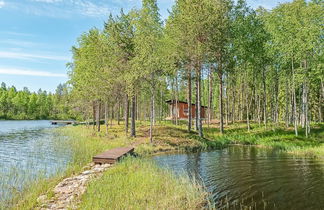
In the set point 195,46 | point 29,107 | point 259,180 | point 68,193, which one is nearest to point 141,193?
point 68,193

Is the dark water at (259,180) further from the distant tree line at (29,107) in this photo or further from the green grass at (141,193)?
the distant tree line at (29,107)

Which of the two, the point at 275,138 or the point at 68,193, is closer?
the point at 68,193

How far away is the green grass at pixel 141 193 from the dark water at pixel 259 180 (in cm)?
114

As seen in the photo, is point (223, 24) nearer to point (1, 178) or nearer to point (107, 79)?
point (107, 79)

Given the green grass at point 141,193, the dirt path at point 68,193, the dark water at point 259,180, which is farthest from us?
the dark water at point 259,180

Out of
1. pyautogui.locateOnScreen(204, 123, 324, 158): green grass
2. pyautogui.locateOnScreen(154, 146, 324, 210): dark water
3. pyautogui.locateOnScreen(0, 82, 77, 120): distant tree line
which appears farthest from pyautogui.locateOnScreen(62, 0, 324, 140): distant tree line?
pyautogui.locateOnScreen(0, 82, 77, 120): distant tree line

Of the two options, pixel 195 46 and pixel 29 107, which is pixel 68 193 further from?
pixel 29 107

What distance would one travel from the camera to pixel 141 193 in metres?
8.81

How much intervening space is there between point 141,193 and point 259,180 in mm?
6574

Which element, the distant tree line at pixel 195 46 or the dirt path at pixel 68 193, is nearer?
the dirt path at pixel 68 193

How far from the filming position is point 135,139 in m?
25.2

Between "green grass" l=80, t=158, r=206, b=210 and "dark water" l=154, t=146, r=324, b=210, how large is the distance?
1.14 metres

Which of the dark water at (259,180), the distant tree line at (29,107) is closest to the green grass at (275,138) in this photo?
the dark water at (259,180)

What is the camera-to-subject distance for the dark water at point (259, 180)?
364 inches
